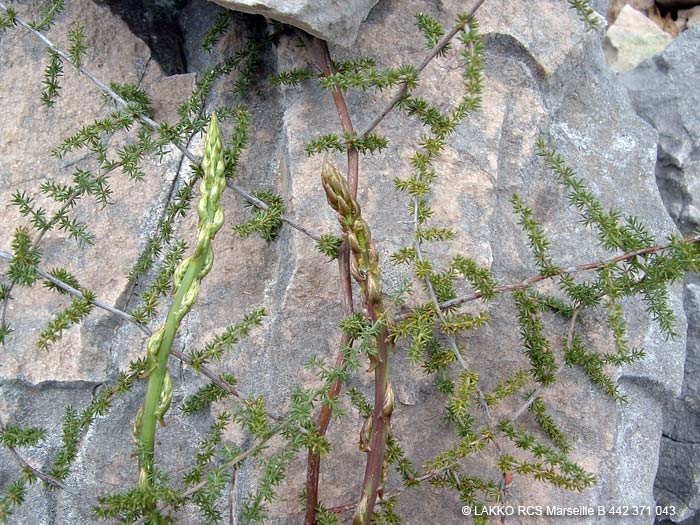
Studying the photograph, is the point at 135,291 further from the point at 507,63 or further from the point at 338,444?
the point at 507,63

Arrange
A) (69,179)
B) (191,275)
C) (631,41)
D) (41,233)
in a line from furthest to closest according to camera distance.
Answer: (631,41) → (69,179) → (41,233) → (191,275)

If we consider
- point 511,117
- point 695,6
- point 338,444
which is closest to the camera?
point 338,444

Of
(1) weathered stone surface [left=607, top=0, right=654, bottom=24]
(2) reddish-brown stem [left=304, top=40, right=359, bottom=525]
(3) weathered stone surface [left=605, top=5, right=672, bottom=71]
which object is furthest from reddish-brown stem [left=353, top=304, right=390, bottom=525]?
(1) weathered stone surface [left=607, top=0, right=654, bottom=24]

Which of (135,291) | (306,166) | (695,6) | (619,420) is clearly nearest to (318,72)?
(306,166)

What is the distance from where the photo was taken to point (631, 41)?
3041 millimetres

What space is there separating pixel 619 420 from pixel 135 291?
115 cm

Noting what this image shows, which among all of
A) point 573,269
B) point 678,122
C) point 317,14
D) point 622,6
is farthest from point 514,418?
point 622,6

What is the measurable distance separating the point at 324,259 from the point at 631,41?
2031 mm

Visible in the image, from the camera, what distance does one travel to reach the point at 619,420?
5.75ft

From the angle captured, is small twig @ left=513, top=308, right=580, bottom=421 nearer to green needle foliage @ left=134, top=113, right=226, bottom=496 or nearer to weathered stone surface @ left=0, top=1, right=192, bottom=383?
green needle foliage @ left=134, top=113, right=226, bottom=496

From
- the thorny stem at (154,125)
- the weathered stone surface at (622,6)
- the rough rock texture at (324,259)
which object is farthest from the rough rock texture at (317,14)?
the weathered stone surface at (622,6)

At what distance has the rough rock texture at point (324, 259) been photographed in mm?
1646

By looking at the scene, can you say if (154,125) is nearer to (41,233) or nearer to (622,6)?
(41,233)

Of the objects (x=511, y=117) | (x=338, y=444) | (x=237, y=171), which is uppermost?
(x=511, y=117)
